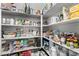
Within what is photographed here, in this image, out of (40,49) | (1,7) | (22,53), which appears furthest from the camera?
(40,49)

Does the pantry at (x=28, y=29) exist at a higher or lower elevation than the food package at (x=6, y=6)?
lower

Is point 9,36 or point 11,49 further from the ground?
point 9,36

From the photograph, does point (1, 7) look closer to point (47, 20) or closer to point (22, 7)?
point (22, 7)

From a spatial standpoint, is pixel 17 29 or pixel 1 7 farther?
pixel 17 29

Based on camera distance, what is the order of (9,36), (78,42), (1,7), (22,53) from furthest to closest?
(22,53)
(9,36)
(1,7)
(78,42)

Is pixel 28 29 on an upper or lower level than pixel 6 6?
lower

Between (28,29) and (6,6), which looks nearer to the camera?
(6,6)

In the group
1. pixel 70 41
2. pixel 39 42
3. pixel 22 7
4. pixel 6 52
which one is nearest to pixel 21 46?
pixel 6 52

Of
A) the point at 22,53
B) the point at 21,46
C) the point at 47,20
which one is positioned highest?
the point at 47,20

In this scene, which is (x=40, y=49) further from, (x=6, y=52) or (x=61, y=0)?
(x=61, y=0)

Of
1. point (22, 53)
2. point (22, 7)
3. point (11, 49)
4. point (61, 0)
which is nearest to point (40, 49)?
point (22, 53)

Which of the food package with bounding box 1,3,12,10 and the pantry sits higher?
the food package with bounding box 1,3,12,10

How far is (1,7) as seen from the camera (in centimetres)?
154

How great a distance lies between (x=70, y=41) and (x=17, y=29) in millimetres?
1248
